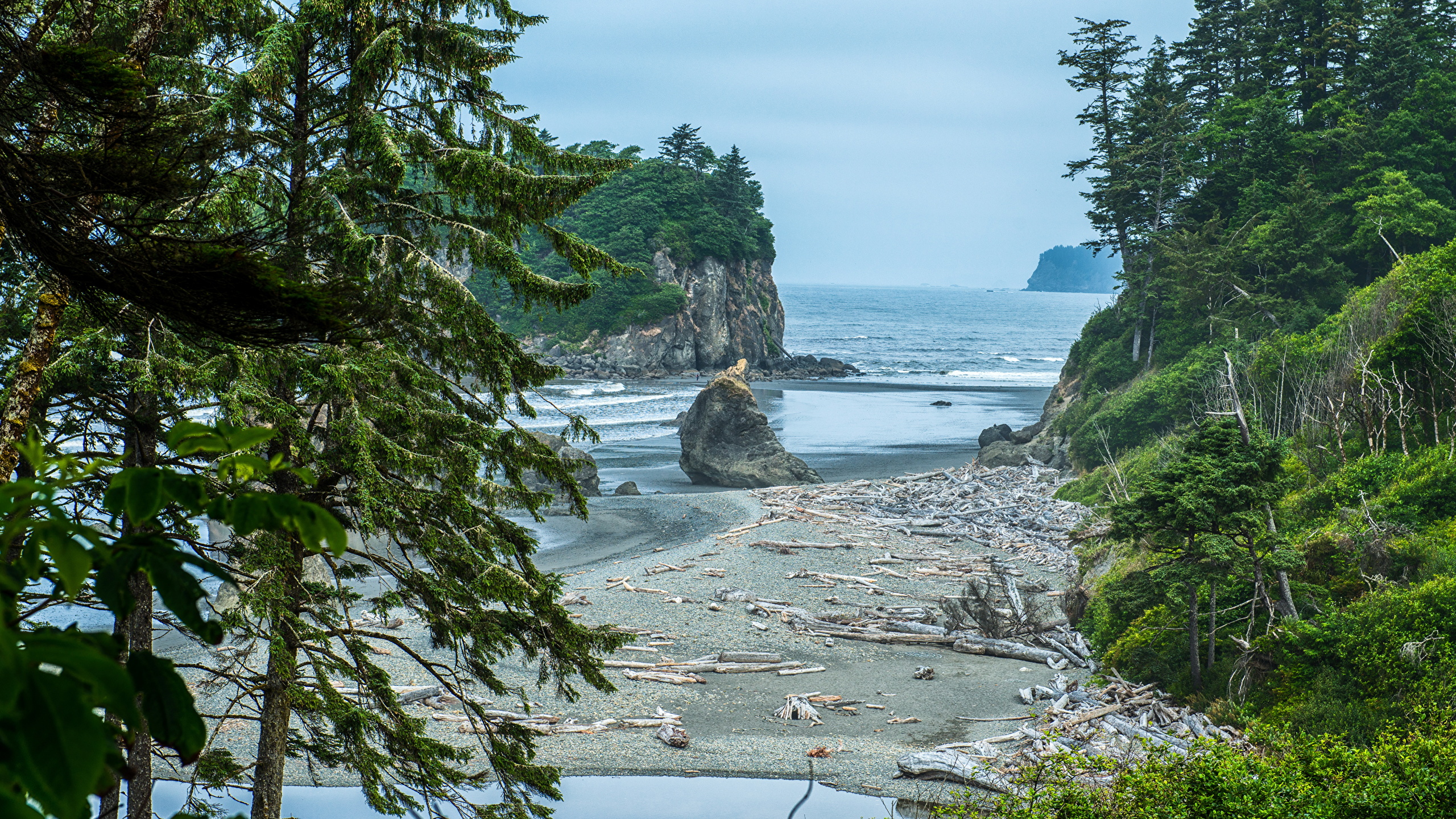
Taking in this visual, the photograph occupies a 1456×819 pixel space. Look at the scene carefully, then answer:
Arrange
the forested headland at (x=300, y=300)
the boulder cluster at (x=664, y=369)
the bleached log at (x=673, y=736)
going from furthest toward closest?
the boulder cluster at (x=664, y=369), the bleached log at (x=673, y=736), the forested headland at (x=300, y=300)

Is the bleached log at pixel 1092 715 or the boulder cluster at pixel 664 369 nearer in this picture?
the bleached log at pixel 1092 715

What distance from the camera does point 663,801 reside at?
11.2 m

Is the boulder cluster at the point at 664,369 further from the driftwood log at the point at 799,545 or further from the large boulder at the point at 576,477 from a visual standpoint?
the driftwood log at the point at 799,545

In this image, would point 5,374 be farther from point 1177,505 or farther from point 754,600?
point 754,600

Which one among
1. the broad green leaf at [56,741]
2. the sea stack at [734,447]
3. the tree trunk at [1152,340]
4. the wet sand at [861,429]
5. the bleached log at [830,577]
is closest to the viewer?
the broad green leaf at [56,741]

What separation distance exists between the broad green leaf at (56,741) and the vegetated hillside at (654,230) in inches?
2958

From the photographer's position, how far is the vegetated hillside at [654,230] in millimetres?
78625

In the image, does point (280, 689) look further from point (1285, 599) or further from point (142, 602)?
point (1285, 599)

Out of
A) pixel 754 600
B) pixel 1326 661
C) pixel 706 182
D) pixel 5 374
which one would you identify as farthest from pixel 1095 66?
pixel 706 182

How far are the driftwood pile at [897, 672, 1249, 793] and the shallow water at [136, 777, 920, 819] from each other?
3.23 ft

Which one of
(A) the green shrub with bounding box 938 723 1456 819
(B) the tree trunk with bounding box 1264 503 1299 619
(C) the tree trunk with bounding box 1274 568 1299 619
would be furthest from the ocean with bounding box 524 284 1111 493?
(C) the tree trunk with bounding box 1274 568 1299 619

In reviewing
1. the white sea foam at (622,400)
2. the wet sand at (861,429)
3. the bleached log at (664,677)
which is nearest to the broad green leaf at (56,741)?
the bleached log at (664,677)

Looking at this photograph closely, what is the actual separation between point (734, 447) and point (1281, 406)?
18.7m

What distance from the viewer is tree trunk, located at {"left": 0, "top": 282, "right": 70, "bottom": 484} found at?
559 centimetres
